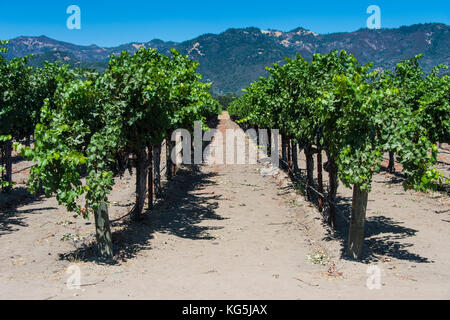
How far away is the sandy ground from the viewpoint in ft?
23.3

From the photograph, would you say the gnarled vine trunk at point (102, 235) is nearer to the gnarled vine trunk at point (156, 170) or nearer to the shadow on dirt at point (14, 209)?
the shadow on dirt at point (14, 209)

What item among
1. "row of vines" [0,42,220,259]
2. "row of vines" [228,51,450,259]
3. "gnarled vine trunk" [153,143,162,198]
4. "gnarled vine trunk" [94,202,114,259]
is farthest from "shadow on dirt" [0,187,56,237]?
"row of vines" [228,51,450,259]

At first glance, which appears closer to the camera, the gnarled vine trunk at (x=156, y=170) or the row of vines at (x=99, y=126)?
the row of vines at (x=99, y=126)

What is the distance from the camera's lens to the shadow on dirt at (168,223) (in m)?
9.36

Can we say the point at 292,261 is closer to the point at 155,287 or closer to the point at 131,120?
the point at 155,287

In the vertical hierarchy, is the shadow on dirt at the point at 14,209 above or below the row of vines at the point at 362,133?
below

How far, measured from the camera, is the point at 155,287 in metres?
7.21

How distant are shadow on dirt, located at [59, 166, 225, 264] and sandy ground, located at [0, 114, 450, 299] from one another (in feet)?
0.11

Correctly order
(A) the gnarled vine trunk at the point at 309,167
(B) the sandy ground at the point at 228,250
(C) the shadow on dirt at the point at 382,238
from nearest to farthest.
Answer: (B) the sandy ground at the point at 228,250 → (C) the shadow on dirt at the point at 382,238 → (A) the gnarled vine trunk at the point at 309,167

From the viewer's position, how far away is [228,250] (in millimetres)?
10062

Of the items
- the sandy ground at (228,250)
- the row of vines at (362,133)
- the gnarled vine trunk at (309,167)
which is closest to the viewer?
the sandy ground at (228,250)

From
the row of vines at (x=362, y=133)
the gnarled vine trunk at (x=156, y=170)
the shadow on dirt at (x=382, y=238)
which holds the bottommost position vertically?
the shadow on dirt at (x=382, y=238)

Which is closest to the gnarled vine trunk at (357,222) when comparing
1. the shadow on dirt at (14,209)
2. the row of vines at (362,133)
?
the row of vines at (362,133)

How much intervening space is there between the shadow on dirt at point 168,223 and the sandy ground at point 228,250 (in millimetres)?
33
